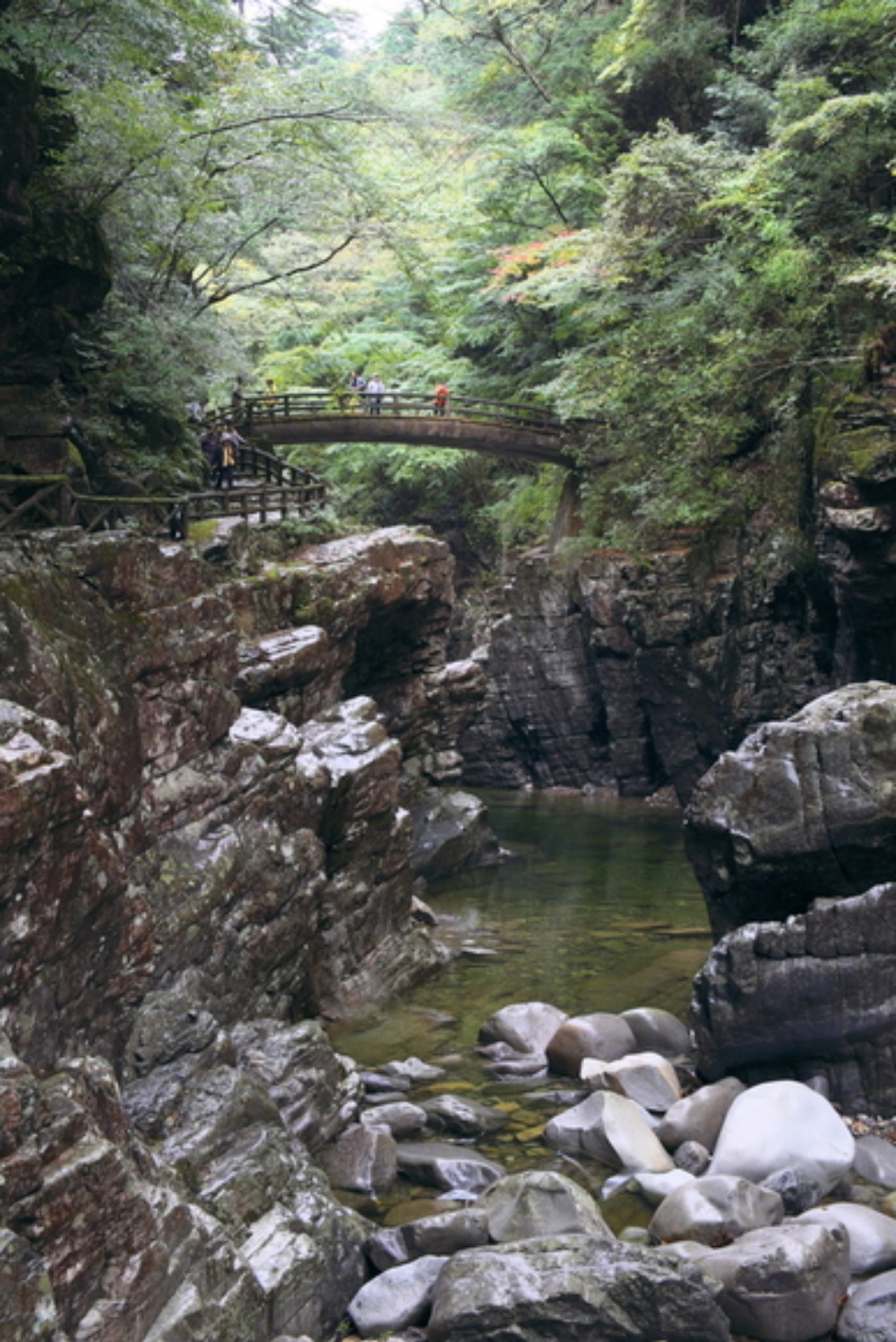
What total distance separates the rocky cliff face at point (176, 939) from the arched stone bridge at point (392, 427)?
10375mm

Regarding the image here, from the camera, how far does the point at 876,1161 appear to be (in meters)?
9.01

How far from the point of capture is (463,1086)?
11375 mm

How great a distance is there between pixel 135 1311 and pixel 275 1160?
213cm

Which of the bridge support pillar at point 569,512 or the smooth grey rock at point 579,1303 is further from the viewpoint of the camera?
the bridge support pillar at point 569,512

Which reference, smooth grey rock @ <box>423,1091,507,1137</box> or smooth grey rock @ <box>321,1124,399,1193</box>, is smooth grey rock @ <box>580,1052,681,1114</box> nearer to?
smooth grey rock @ <box>423,1091,507,1137</box>

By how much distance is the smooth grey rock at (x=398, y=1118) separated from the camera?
404 inches

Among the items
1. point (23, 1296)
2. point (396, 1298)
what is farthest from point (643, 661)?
point (23, 1296)

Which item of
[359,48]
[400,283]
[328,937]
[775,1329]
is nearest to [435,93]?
[400,283]

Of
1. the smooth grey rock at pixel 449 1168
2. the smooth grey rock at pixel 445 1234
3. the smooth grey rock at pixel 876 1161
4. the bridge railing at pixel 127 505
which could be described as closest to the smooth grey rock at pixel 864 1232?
the smooth grey rock at pixel 876 1161

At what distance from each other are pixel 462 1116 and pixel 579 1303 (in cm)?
383

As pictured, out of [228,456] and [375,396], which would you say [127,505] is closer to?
[228,456]

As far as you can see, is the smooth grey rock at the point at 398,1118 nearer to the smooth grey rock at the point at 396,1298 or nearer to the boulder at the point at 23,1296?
the smooth grey rock at the point at 396,1298

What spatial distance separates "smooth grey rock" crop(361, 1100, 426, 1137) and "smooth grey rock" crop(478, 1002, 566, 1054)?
206cm

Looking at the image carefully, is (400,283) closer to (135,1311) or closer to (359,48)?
(359,48)
